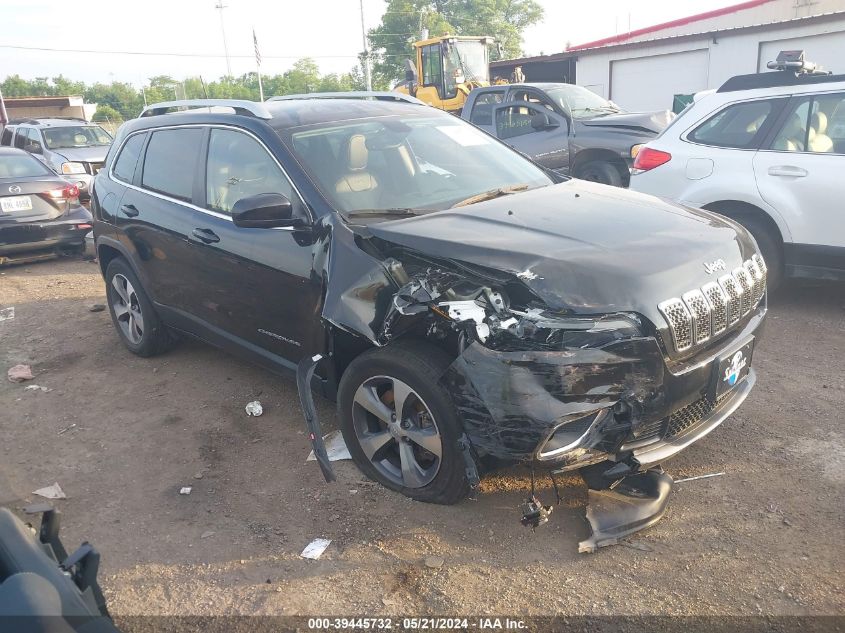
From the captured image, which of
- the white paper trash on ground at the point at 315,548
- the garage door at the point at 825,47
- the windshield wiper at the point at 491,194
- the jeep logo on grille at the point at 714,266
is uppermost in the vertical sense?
the garage door at the point at 825,47

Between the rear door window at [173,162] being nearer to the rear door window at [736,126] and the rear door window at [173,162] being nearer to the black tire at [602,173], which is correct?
the rear door window at [736,126]

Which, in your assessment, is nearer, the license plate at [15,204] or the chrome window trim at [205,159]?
the chrome window trim at [205,159]

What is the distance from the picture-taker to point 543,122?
34.9ft

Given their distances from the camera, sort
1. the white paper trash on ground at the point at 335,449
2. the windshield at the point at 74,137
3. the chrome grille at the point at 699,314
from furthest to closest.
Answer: the windshield at the point at 74,137 < the white paper trash on ground at the point at 335,449 < the chrome grille at the point at 699,314

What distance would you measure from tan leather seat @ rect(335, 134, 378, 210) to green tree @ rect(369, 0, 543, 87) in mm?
60365

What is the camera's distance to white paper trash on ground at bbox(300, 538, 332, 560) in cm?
316

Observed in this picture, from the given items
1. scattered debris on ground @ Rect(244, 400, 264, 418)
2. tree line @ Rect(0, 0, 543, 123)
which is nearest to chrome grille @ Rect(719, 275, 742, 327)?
scattered debris on ground @ Rect(244, 400, 264, 418)

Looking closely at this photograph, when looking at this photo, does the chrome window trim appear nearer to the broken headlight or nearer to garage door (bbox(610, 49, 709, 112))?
the broken headlight

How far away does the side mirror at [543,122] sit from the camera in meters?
10.5

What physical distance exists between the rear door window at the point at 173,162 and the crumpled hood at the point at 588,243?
1.82 meters

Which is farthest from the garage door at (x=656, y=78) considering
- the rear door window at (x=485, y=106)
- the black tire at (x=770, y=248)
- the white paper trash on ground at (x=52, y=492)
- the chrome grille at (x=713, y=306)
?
the white paper trash on ground at (x=52, y=492)

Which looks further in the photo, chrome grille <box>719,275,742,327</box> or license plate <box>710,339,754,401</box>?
chrome grille <box>719,275,742,327</box>

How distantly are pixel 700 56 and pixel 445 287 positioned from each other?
22.6m

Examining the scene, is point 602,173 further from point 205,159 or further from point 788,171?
point 205,159
